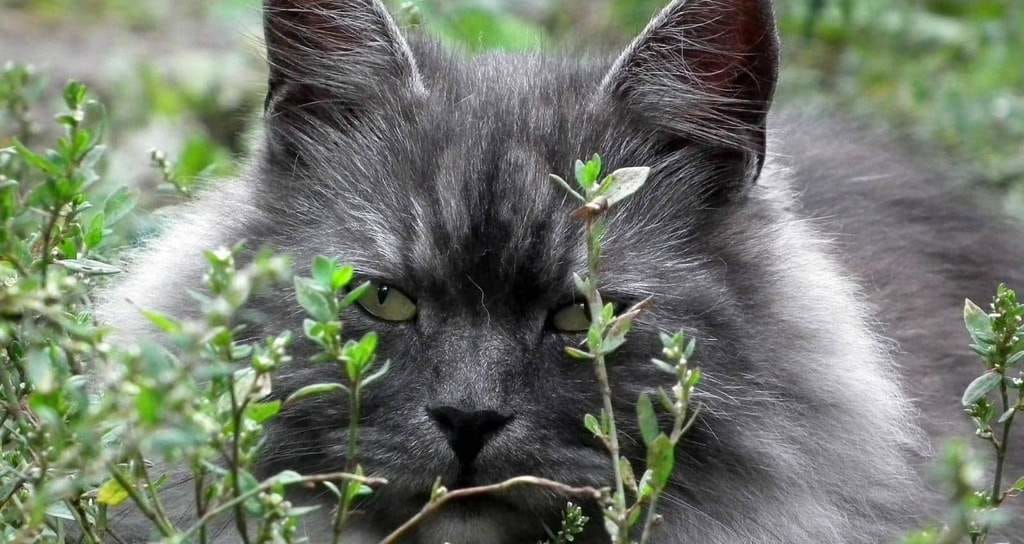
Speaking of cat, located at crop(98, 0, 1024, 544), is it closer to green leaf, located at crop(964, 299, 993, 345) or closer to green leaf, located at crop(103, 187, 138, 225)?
green leaf, located at crop(103, 187, 138, 225)

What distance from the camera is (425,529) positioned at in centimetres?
256

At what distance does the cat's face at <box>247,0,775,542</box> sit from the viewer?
2.43 m

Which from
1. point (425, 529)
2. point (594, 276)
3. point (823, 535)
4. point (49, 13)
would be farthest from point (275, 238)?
point (49, 13)

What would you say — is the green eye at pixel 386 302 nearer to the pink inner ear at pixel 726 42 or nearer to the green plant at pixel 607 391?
the green plant at pixel 607 391

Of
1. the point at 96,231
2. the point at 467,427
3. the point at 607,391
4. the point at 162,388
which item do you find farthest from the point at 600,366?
the point at 96,231

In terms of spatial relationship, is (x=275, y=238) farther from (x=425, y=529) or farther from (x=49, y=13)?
(x=49, y=13)

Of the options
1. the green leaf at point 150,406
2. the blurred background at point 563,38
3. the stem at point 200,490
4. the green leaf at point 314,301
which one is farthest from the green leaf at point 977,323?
the blurred background at point 563,38

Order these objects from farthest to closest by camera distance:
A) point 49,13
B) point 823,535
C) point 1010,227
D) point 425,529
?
point 49,13 < point 1010,227 < point 823,535 < point 425,529

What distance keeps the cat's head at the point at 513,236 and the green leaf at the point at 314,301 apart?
1.56ft

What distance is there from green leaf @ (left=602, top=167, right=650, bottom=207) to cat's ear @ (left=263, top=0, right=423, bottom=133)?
0.79 m

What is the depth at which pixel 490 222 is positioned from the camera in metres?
2.57

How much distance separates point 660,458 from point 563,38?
121 inches

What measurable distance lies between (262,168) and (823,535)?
60.1 inches

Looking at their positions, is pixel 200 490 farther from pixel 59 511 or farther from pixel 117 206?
pixel 117 206
